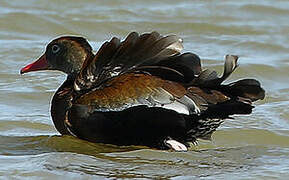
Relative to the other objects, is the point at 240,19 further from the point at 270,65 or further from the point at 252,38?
the point at 270,65

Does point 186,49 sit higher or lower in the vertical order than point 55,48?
higher

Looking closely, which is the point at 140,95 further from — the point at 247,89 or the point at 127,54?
the point at 247,89

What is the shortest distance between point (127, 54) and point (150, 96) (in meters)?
0.57

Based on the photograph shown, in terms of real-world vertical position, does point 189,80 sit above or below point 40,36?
below

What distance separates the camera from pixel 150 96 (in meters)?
8.33

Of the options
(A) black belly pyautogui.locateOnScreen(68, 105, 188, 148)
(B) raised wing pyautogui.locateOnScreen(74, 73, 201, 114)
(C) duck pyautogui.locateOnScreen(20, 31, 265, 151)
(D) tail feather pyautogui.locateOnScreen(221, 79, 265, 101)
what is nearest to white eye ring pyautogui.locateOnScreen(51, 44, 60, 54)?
(C) duck pyautogui.locateOnScreen(20, 31, 265, 151)

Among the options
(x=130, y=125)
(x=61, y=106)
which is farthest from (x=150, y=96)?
(x=61, y=106)

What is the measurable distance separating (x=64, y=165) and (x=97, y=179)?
537 millimetres

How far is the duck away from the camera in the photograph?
838cm

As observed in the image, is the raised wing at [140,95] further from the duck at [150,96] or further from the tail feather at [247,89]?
the tail feather at [247,89]

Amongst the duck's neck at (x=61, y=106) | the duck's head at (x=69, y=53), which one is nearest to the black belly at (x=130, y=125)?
the duck's neck at (x=61, y=106)

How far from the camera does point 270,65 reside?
13.2m

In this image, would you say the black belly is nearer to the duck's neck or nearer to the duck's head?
the duck's neck

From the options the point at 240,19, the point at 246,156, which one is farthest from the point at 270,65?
the point at 246,156
